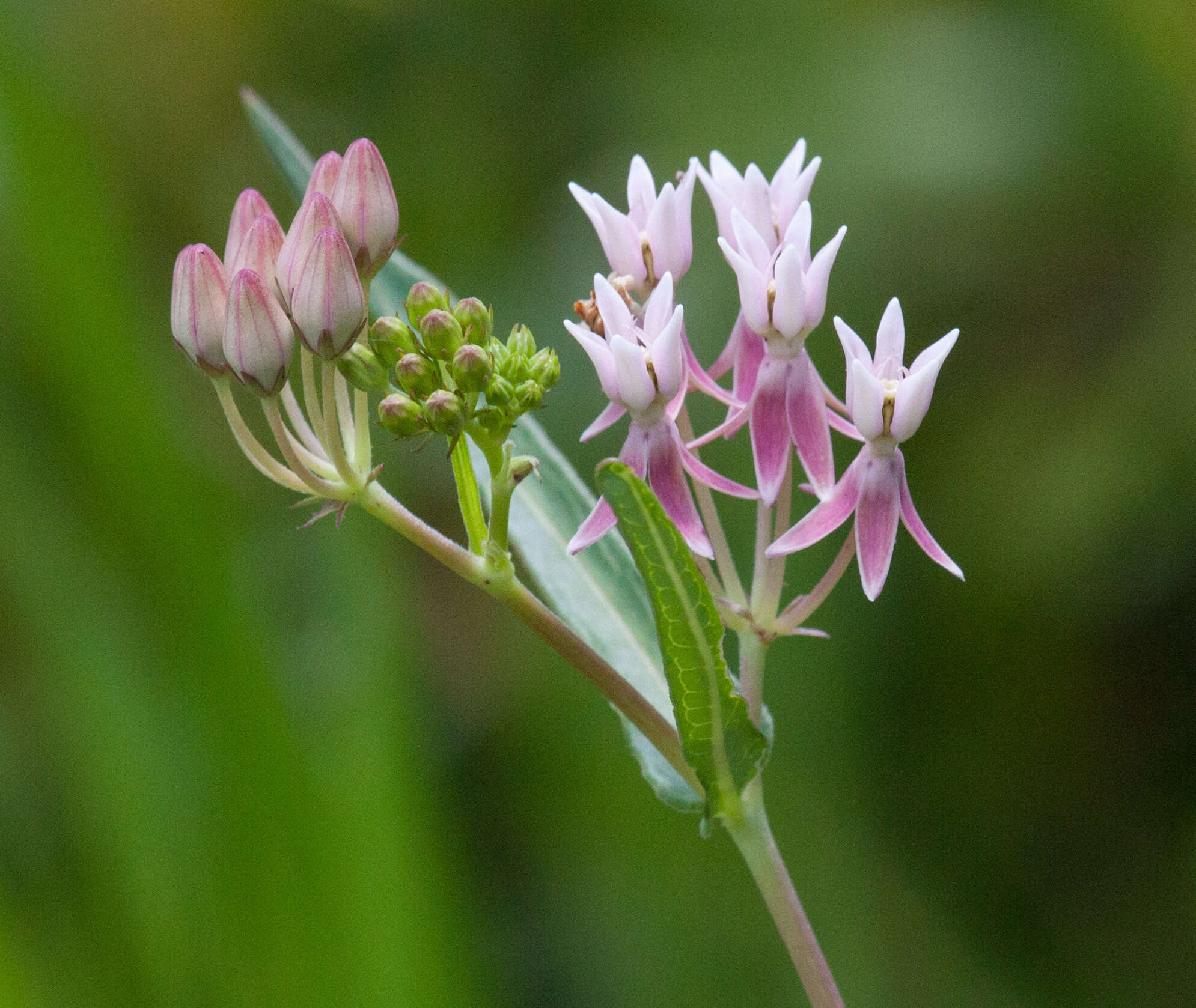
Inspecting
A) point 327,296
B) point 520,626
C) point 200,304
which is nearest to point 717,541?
point 327,296

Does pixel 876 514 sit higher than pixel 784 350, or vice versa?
pixel 784 350

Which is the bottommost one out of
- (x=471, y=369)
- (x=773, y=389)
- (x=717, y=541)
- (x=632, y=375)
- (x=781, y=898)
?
(x=781, y=898)

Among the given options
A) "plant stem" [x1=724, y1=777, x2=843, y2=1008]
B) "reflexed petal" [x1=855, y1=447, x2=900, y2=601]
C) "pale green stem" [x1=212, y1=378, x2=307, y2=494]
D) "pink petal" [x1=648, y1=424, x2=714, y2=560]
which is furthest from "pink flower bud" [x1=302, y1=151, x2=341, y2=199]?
"plant stem" [x1=724, y1=777, x2=843, y2=1008]

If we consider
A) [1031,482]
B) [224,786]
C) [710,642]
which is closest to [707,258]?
[1031,482]

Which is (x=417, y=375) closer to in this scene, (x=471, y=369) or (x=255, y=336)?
(x=471, y=369)

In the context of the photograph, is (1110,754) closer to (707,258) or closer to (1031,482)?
(1031,482)

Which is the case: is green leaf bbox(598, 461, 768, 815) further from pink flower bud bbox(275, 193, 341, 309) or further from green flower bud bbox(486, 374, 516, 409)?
pink flower bud bbox(275, 193, 341, 309)

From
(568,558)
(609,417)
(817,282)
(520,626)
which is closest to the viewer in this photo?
(817,282)

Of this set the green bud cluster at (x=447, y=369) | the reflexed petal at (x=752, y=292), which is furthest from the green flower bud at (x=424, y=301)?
the reflexed petal at (x=752, y=292)
